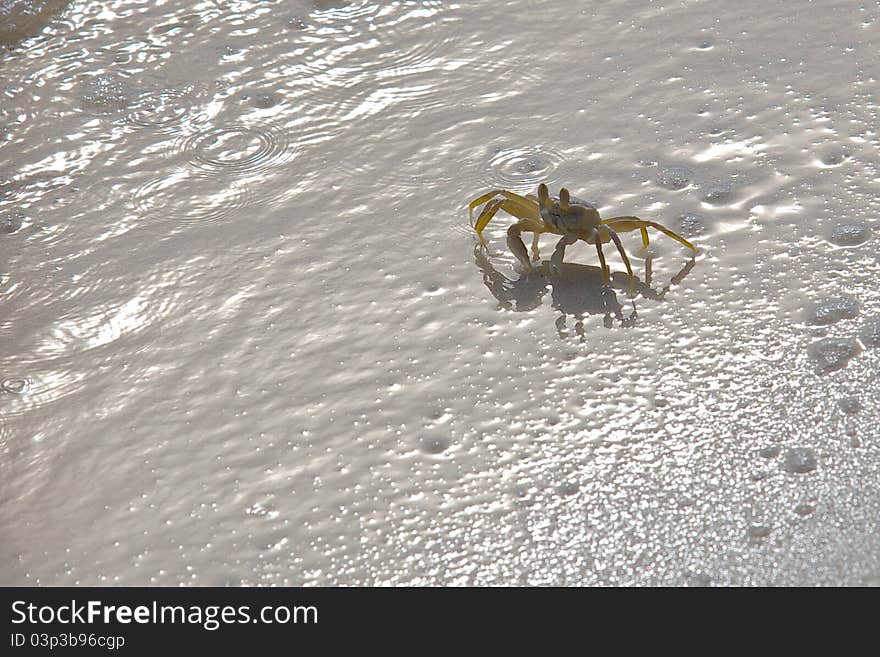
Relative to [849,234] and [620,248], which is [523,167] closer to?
[620,248]

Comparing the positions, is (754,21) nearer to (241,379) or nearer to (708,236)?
(708,236)

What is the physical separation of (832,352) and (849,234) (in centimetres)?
38

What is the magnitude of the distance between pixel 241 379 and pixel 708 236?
1.06 m

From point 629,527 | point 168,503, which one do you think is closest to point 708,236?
point 629,527

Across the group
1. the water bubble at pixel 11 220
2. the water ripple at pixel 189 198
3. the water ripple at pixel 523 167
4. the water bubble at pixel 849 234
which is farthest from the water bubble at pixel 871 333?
the water bubble at pixel 11 220

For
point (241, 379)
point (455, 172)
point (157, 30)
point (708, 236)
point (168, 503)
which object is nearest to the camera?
point (168, 503)

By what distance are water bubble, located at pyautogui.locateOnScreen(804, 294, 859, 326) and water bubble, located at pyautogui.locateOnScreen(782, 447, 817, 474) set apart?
343 millimetres

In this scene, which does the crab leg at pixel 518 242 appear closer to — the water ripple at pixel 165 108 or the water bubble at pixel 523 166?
the water bubble at pixel 523 166

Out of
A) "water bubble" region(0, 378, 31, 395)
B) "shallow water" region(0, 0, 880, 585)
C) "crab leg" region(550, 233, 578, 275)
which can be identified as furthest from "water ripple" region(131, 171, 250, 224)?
"crab leg" region(550, 233, 578, 275)

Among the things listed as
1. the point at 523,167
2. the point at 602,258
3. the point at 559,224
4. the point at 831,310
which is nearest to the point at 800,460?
the point at 831,310

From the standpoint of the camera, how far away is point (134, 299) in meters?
2.38

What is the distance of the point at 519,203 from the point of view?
2369mm

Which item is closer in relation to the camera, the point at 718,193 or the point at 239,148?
the point at 718,193

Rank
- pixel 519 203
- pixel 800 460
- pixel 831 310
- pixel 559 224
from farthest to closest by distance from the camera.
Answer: pixel 519 203 → pixel 559 224 → pixel 831 310 → pixel 800 460
